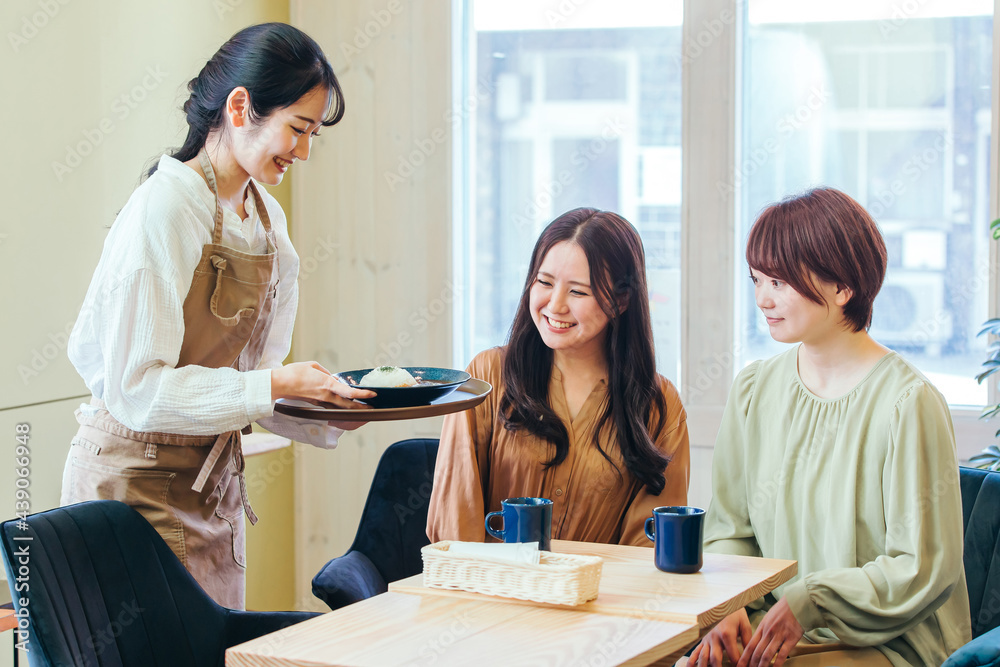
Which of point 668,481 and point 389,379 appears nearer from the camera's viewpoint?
point 389,379

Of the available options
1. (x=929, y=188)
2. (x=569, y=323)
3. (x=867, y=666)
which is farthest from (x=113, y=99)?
(x=929, y=188)

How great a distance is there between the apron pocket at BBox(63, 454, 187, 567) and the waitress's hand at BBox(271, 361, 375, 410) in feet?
1.08

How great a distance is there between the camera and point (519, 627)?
4.35 ft

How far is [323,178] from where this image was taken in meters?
3.50

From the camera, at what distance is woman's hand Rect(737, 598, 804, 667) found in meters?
1.65

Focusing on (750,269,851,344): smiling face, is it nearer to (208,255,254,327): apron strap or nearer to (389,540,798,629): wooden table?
(389,540,798,629): wooden table

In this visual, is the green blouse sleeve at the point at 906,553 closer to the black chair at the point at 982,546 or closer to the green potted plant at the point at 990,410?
the black chair at the point at 982,546

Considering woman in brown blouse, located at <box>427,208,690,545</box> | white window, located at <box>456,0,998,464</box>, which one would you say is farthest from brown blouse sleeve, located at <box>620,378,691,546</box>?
white window, located at <box>456,0,998,464</box>

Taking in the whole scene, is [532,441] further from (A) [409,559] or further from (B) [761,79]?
(B) [761,79]

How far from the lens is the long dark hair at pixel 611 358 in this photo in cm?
194

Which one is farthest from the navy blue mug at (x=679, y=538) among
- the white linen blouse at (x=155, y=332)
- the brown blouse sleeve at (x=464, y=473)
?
the white linen blouse at (x=155, y=332)

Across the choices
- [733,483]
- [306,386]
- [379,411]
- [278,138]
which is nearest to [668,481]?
[733,483]

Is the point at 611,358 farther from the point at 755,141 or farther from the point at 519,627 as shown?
the point at 755,141

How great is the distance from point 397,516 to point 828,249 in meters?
1.33
